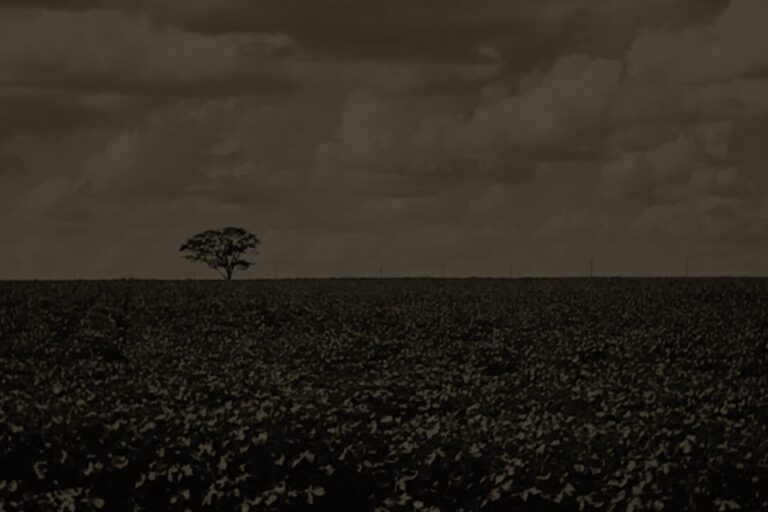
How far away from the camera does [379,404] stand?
26.7 metres

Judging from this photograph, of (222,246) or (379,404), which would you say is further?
(222,246)

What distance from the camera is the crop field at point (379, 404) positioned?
69.5 feet

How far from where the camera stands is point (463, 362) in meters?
33.4

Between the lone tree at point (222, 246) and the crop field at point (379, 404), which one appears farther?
the lone tree at point (222, 246)

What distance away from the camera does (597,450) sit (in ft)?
72.8

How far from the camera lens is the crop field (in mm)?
21172

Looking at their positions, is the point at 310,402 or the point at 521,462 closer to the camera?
the point at 521,462

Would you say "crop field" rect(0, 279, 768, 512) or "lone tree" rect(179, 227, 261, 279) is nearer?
"crop field" rect(0, 279, 768, 512)

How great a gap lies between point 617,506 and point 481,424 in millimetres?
4250

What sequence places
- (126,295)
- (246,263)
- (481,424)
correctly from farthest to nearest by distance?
1. (246,263)
2. (126,295)
3. (481,424)

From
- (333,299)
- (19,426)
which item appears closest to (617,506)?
(19,426)

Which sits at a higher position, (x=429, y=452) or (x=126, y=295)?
(x=126, y=295)

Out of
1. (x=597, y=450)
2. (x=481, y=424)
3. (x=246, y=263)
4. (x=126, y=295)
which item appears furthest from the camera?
(x=246, y=263)

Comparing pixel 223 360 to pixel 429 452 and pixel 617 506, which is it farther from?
pixel 617 506
